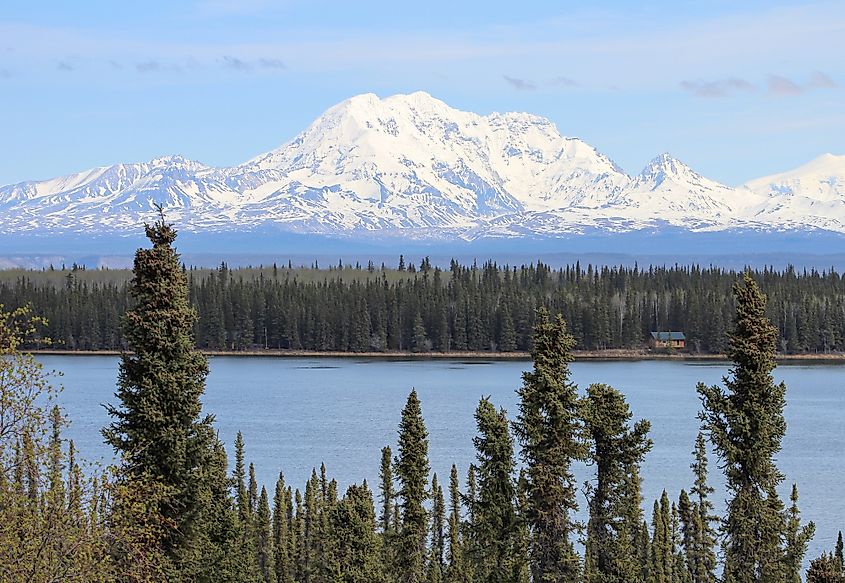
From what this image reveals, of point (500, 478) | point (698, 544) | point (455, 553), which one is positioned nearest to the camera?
point (500, 478)

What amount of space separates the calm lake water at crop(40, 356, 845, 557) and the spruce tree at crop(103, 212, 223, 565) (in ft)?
110

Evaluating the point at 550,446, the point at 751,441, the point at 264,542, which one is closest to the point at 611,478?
the point at 550,446

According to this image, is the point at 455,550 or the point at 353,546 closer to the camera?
the point at 353,546

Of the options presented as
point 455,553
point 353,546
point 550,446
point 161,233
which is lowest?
point 455,553

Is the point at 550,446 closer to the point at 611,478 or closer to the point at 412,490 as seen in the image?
the point at 611,478

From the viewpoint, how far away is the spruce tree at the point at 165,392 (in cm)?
3450

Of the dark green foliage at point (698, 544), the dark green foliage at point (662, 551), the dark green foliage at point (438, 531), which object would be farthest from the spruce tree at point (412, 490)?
the dark green foliage at point (698, 544)

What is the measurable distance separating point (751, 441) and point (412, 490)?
11.7 meters

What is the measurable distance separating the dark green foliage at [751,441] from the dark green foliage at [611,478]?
2.98 metres

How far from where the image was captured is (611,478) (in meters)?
39.7

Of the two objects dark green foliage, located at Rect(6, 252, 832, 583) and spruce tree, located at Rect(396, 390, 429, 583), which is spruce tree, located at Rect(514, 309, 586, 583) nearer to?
dark green foliage, located at Rect(6, 252, 832, 583)

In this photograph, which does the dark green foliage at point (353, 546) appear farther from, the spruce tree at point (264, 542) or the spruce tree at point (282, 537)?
the spruce tree at point (264, 542)

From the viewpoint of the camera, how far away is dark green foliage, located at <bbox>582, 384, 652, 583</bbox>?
128 ft

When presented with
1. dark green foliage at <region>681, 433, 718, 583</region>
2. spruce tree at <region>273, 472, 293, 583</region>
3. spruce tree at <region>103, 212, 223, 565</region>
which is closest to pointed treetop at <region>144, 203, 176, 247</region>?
spruce tree at <region>103, 212, 223, 565</region>
